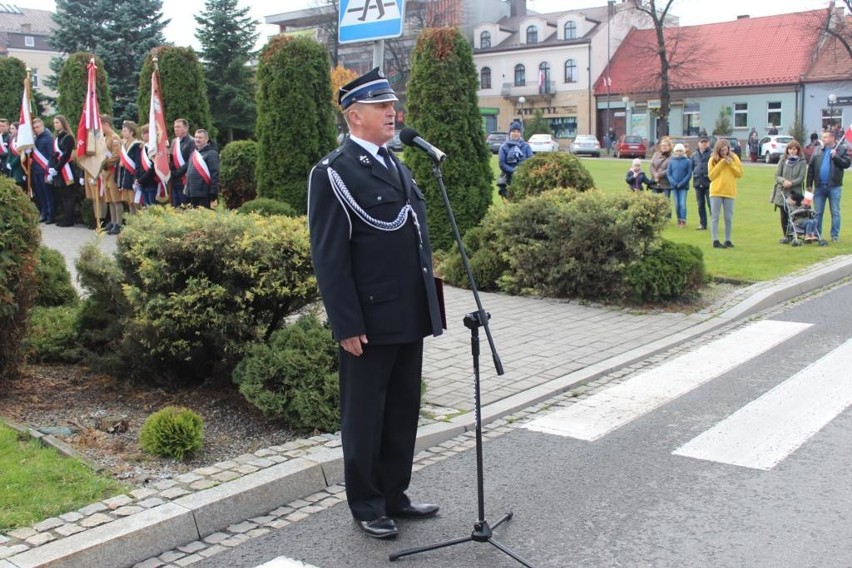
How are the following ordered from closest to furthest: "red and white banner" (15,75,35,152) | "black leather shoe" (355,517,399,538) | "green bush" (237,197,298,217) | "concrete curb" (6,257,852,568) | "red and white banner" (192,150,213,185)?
"concrete curb" (6,257,852,568)
"black leather shoe" (355,517,399,538)
"green bush" (237,197,298,217)
"red and white banner" (192,150,213,185)
"red and white banner" (15,75,35,152)

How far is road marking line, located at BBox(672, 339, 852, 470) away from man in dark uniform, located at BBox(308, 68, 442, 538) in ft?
7.23

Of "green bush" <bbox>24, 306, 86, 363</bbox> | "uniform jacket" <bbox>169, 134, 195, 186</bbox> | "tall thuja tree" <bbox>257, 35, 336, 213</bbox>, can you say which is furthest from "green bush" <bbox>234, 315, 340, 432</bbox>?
"uniform jacket" <bbox>169, 134, 195, 186</bbox>

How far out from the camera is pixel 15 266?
6.00 metres

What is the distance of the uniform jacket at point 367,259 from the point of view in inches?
166

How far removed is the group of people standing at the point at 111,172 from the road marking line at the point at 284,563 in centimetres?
1021

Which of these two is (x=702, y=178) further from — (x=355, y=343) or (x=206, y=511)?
(x=206, y=511)

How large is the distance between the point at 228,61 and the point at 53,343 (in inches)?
1137

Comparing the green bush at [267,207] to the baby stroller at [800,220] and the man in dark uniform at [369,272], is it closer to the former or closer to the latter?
the man in dark uniform at [369,272]

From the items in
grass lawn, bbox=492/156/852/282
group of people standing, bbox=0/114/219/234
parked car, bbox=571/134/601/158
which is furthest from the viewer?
parked car, bbox=571/134/601/158

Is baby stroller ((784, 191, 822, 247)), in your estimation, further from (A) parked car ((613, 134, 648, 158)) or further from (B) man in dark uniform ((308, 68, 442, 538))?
(A) parked car ((613, 134, 648, 158))

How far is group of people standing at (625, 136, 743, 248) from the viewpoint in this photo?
14.7 metres

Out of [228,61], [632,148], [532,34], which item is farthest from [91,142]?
[532,34]

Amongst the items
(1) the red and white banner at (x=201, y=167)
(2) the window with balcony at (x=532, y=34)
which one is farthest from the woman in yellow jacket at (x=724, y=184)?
(2) the window with balcony at (x=532, y=34)

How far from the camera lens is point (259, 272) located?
20.0 ft
